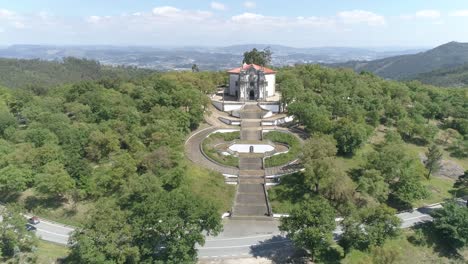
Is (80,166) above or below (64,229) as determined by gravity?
above

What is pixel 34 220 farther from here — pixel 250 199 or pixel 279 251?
pixel 279 251

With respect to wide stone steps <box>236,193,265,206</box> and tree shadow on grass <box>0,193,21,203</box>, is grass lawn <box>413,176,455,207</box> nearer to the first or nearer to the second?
wide stone steps <box>236,193,265,206</box>

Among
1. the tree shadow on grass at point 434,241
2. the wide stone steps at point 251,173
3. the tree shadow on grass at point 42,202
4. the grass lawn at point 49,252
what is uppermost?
the wide stone steps at point 251,173

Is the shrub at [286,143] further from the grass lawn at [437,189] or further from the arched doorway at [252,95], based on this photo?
the arched doorway at [252,95]

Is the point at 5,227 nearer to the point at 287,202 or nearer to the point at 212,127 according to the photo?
the point at 287,202

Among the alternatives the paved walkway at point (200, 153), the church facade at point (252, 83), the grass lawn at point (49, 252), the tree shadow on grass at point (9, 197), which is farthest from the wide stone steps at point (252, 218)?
the church facade at point (252, 83)

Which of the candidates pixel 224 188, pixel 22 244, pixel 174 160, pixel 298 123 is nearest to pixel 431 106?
pixel 298 123

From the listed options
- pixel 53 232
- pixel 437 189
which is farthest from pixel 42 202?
pixel 437 189

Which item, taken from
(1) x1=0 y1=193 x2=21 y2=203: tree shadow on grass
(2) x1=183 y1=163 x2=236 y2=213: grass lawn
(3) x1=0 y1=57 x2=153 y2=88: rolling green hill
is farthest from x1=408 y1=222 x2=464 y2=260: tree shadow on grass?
(3) x1=0 y1=57 x2=153 y2=88: rolling green hill
